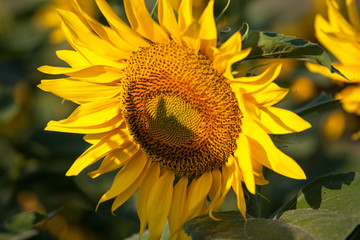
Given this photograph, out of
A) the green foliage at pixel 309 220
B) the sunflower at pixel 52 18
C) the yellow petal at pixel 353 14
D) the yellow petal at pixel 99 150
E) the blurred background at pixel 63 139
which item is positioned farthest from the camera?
the sunflower at pixel 52 18

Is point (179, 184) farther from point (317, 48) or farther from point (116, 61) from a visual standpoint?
point (317, 48)

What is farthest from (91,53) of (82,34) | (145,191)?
(145,191)

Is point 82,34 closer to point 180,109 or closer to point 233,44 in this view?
point 180,109

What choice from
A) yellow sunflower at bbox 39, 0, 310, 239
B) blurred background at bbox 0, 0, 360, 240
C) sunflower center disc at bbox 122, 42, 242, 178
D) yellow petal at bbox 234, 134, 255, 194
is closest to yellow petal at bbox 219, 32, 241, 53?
yellow sunflower at bbox 39, 0, 310, 239

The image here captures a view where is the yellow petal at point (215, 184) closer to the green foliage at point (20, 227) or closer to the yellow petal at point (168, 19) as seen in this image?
the yellow petal at point (168, 19)

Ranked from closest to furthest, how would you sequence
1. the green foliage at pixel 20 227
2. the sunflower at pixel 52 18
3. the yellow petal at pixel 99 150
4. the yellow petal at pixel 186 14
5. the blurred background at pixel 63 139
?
1. the yellow petal at pixel 186 14
2. the yellow petal at pixel 99 150
3. the green foliage at pixel 20 227
4. the blurred background at pixel 63 139
5. the sunflower at pixel 52 18

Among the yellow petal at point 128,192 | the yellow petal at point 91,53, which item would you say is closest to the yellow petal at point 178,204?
the yellow petal at point 128,192
